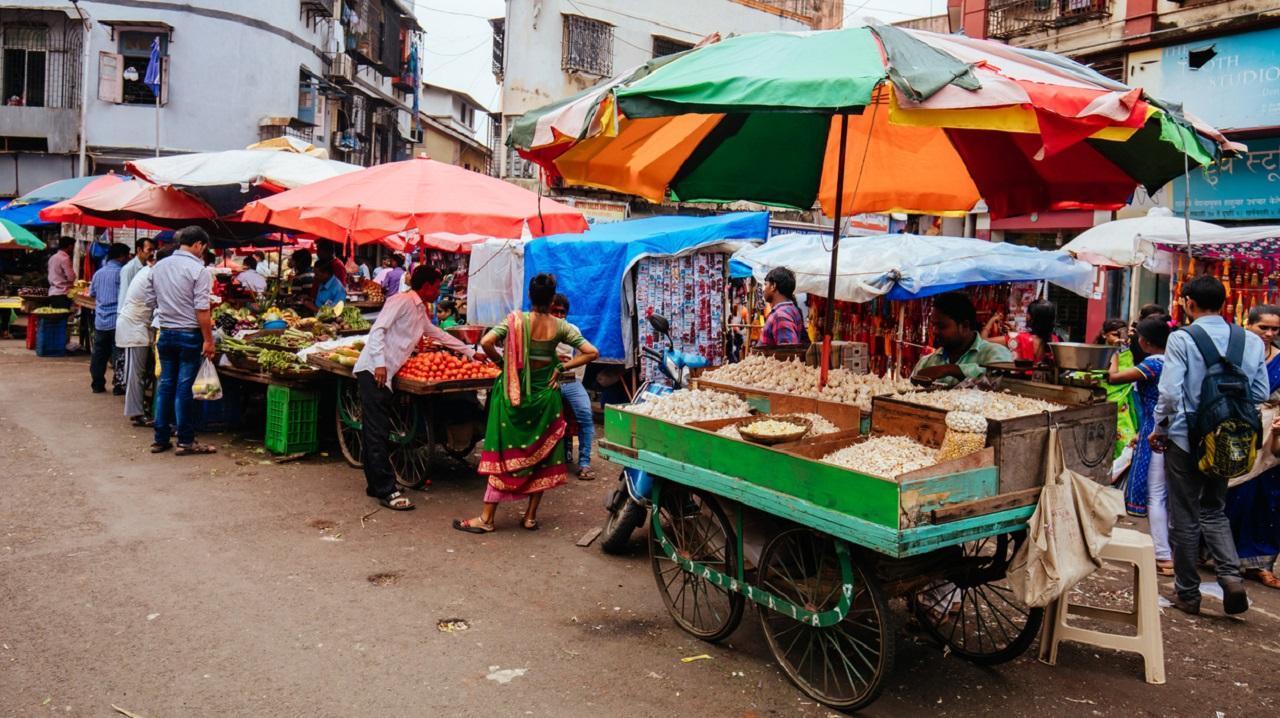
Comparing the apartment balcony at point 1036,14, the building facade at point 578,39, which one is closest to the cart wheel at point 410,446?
the apartment balcony at point 1036,14

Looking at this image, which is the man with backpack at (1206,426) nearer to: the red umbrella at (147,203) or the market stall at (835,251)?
the market stall at (835,251)

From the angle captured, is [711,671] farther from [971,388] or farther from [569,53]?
[569,53]

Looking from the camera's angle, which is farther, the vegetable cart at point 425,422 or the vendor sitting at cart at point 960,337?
the vegetable cart at point 425,422

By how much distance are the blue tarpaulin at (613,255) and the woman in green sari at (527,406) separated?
4.75m

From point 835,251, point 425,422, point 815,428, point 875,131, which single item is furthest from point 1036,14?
point 815,428

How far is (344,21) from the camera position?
100ft

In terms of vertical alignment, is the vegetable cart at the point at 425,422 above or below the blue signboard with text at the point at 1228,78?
below

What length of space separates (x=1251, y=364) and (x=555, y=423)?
4467 mm

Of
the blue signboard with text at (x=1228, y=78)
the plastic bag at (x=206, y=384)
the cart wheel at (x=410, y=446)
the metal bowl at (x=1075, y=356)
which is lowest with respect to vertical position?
the cart wheel at (x=410, y=446)

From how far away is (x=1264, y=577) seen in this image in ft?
20.1

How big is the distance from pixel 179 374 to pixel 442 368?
2945mm

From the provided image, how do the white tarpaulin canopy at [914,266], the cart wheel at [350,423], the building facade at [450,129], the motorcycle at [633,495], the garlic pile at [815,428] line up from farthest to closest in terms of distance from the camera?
the building facade at [450,129], the white tarpaulin canopy at [914,266], the cart wheel at [350,423], the motorcycle at [633,495], the garlic pile at [815,428]

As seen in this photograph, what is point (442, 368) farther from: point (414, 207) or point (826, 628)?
point (826, 628)

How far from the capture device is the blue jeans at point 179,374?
28.0 ft
